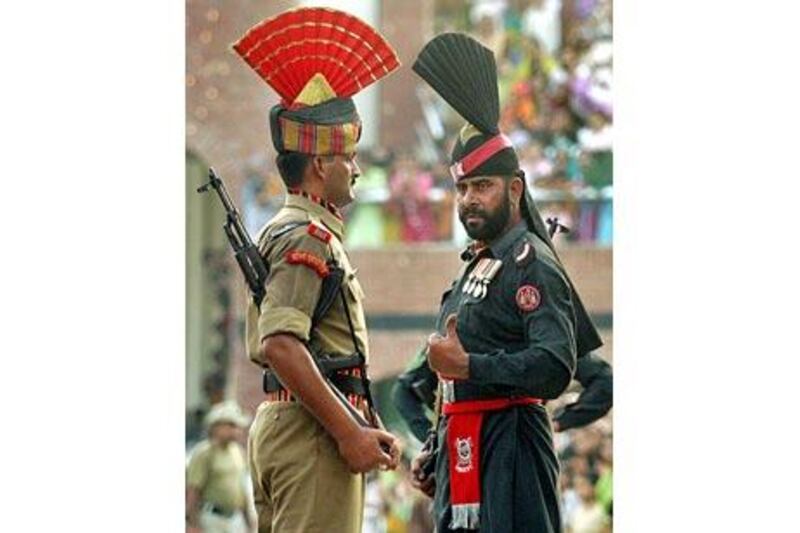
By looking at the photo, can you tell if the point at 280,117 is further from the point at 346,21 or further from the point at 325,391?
the point at 325,391

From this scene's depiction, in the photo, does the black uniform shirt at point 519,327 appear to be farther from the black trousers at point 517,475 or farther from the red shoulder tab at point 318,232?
the red shoulder tab at point 318,232


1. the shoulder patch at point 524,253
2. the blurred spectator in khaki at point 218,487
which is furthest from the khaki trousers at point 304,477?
the blurred spectator in khaki at point 218,487

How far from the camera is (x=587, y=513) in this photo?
6.67 metres

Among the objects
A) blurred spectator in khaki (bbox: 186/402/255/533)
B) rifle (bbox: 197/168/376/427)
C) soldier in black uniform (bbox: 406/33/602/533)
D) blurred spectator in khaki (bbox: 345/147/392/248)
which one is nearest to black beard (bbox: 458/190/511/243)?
soldier in black uniform (bbox: 406/33/602/533)

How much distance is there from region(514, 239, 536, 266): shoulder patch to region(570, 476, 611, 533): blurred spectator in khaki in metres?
1.66

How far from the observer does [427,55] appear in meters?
4.98

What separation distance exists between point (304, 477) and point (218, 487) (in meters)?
1.55

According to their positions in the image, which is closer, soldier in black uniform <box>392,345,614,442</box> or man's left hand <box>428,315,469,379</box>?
man's left hand <box>428,315,469,379</box>

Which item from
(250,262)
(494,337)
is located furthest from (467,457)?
(250,262)

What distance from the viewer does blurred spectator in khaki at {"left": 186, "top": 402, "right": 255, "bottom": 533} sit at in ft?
20.7

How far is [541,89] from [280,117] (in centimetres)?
332

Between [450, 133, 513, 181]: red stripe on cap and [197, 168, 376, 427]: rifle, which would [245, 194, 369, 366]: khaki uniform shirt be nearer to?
[197, 168, 376, 427]: rifle

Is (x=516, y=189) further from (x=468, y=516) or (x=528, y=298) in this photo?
(x=468, y=516)
